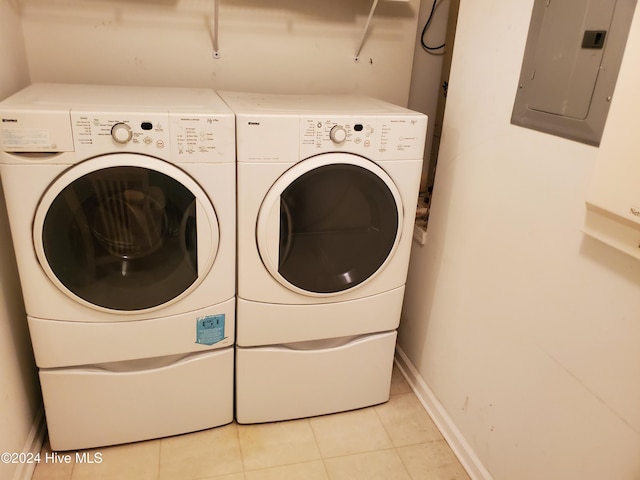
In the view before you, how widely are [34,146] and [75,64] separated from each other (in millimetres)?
722

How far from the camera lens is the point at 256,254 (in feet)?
4.89

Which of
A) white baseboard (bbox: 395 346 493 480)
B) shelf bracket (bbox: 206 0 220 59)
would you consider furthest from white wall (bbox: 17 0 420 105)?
white baseboard (bbox: 395 346 493 480)

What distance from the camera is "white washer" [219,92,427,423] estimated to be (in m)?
1.42

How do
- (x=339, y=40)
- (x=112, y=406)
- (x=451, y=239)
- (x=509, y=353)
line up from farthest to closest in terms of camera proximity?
(x=339, y=40) < (x=451, y=239) < (x=112, y=406) < (x=509, y=353)

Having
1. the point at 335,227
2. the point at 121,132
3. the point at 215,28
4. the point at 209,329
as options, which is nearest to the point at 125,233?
the point at 121,132

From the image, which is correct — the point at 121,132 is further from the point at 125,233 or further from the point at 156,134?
the point at 125,233

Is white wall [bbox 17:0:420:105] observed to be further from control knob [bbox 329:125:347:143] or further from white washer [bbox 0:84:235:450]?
control knob [bbox 329:125:347:143]

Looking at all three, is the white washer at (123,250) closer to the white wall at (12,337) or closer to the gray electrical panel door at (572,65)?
the white wall at (12,337)

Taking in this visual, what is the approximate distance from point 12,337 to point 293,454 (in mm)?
964

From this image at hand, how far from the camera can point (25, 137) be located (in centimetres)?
120

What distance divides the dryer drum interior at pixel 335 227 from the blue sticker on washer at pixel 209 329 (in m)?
0.26

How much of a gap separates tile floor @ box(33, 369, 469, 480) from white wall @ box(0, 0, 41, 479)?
168 millimetres

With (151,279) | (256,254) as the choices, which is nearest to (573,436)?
(256,254)

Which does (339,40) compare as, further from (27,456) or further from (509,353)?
(27,456)
